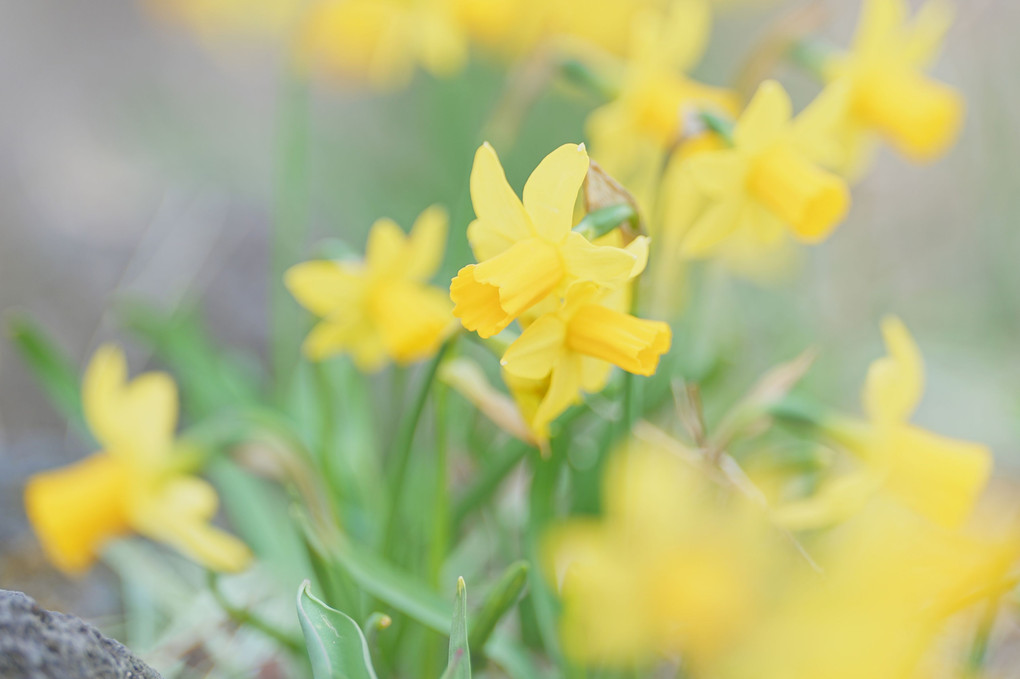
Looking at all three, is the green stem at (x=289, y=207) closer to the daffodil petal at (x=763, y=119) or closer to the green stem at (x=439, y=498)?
the green stem at (x=439, y=498)

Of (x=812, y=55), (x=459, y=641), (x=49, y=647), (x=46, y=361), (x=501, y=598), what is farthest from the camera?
(x=46, y=361)

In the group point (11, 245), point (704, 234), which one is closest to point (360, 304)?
point (704, 234)

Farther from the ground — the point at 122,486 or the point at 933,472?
the point at 933,472

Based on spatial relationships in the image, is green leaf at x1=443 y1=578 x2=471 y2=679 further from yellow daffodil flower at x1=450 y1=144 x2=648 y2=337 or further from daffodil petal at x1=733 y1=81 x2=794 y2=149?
daffodil petal at x1=733 y1=81 x2=794 y2=149

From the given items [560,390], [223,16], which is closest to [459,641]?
[560,390]

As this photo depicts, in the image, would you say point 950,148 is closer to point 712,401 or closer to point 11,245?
point 712,401

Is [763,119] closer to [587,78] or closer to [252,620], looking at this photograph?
[587,78]

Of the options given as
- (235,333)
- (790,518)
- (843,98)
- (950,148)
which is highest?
(950,148)

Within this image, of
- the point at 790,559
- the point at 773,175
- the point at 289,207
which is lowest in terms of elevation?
the point at 790,559
